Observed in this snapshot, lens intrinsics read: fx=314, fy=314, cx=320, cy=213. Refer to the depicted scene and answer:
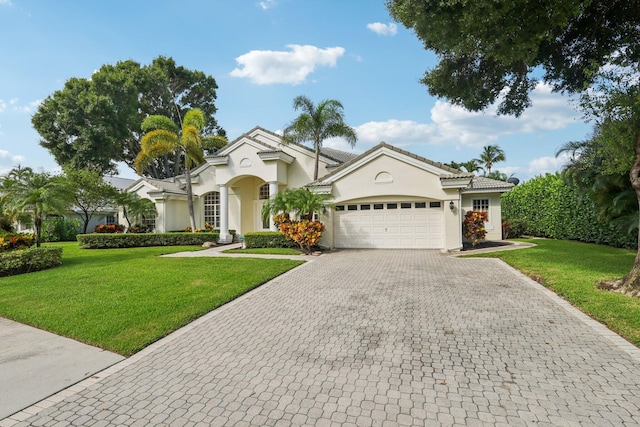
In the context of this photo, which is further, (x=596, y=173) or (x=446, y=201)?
(x=446, y=201)

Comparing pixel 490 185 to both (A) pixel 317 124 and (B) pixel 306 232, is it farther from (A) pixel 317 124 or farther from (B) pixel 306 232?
(B) pixel 306 232

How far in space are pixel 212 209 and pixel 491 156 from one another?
37.9 meters

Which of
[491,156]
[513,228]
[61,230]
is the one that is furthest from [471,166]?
[61,230]

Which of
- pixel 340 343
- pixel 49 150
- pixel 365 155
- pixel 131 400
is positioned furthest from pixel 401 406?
pixel 49 150

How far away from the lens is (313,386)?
361 cm

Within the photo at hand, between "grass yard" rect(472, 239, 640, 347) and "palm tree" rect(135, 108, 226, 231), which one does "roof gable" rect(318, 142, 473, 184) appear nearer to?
"grass yard" rect(472, 239, 640, 347)

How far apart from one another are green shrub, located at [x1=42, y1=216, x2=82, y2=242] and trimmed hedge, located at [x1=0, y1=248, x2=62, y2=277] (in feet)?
51.0

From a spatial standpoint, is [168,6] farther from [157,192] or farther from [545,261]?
[545,261]

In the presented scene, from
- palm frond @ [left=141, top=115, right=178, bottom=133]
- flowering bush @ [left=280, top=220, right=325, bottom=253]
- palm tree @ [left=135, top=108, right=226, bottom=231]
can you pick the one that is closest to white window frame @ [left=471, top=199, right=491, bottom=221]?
flowering bush @ [left=280, top=220, right=325, bottom=253]

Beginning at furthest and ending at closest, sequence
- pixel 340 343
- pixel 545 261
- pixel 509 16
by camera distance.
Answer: pixel 545 261 < pixel 509 16 < pixel 340 343

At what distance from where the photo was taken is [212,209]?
74.0 feet

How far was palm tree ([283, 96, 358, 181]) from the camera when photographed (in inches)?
702

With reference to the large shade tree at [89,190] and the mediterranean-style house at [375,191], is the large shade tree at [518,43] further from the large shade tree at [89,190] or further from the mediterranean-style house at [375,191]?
the large shade tree at [89,190]

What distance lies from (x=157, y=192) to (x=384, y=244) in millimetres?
15485
